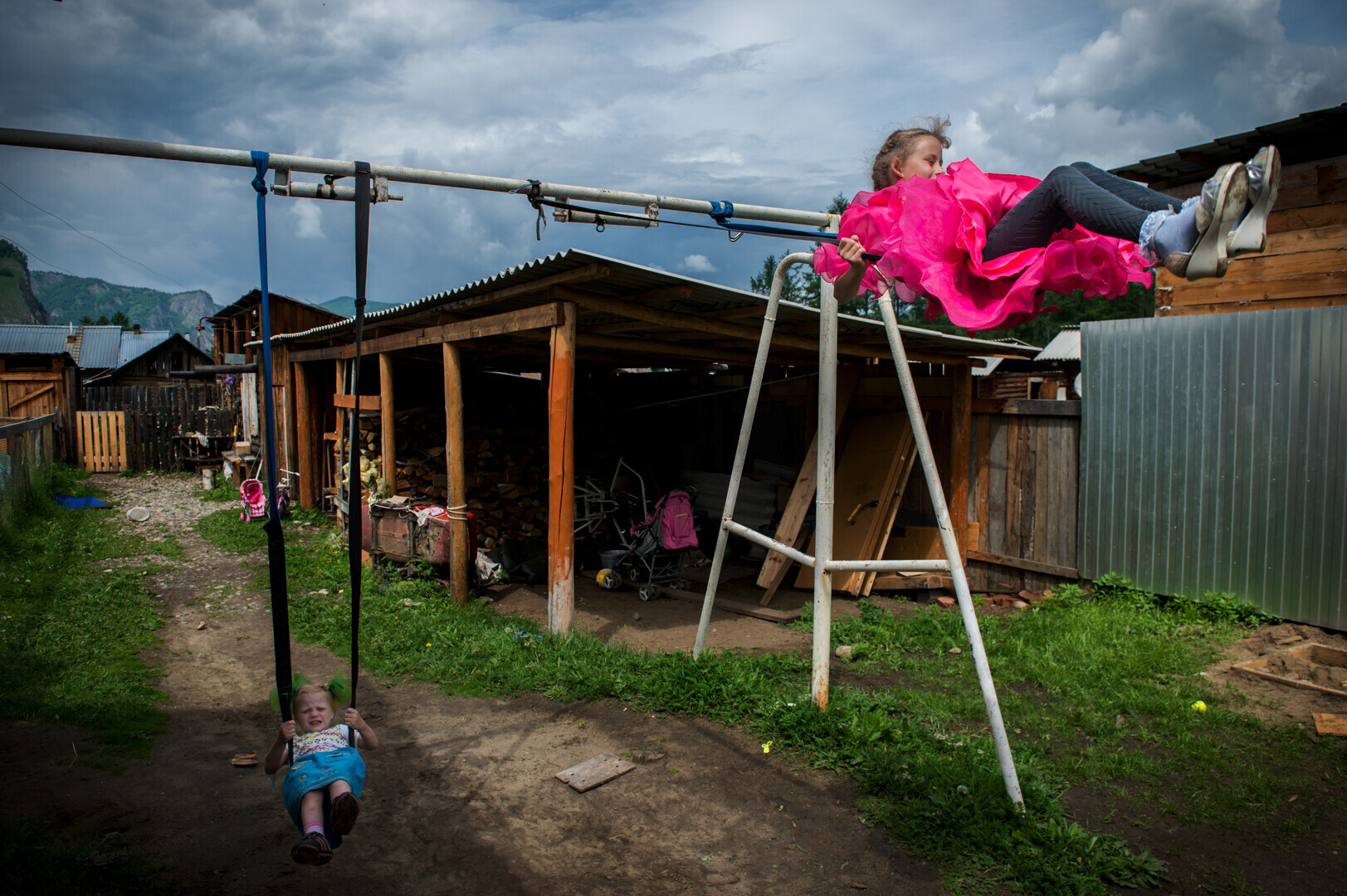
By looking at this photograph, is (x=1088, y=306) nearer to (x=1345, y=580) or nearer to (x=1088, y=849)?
(x=1345, y=580)

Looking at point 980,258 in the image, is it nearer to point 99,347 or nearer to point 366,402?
point 366,402

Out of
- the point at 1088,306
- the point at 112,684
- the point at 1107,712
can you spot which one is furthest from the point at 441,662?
the point at 1088,306

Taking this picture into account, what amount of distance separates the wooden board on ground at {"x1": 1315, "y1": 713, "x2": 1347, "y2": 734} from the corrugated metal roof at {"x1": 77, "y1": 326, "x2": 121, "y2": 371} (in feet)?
124

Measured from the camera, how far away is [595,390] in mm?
10898

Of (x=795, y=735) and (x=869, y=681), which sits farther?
(x=869, y=681)

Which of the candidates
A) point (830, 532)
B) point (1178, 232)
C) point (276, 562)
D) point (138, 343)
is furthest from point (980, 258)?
point (138, 343)

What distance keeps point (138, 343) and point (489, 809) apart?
37.5 meters

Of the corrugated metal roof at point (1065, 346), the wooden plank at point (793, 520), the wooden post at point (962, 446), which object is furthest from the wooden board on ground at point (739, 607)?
the corrugated metal roof at point (1065, 346)

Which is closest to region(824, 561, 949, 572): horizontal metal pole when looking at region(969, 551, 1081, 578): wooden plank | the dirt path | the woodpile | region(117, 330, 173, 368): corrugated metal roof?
the dirt path

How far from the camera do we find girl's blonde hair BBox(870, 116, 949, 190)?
246 centimetres

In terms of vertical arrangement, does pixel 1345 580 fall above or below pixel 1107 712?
above

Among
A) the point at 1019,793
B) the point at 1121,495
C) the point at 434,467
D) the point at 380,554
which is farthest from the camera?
the point at 434,467

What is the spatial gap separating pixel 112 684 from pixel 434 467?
5.02 m

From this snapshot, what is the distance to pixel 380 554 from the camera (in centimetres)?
750
